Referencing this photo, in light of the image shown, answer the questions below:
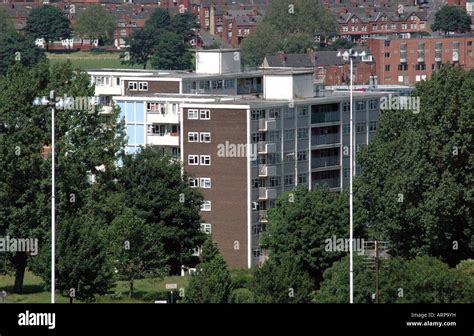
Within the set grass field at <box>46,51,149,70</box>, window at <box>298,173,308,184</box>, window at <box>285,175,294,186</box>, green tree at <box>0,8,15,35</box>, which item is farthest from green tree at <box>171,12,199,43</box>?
window at <box>285,175,294,186</box>

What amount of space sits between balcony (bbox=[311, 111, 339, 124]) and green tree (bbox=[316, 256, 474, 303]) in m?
30.0

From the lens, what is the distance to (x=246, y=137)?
6606 centimetres

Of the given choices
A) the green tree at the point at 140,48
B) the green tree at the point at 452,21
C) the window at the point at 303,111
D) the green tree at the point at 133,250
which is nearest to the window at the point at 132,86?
the window at the point at 303,111

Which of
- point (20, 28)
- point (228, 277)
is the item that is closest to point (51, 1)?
point (20, 28)

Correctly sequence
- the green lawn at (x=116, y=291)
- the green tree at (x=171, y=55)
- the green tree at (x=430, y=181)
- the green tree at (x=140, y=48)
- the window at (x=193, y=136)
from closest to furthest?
1. the green lawn at (x=116, y=291)
2. the green tree at (x=430, y=181)
3. the window at (x=193, y=136)
4. the green tree at (x=171, y=55)
5. the green tree at (x=140, y=48)

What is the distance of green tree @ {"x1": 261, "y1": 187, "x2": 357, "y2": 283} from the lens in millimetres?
53312

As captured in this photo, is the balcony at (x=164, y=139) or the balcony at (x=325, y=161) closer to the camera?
the balcony at (x=164, y=139)

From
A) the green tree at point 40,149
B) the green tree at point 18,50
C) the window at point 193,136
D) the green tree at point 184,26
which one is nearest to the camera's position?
the green tree at point 40,149

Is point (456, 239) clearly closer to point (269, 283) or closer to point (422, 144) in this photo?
point (422, 144)

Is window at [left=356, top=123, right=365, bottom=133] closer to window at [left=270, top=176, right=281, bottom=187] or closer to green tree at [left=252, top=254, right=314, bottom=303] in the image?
window at [left=270, top=176, right=281, bottom=187]

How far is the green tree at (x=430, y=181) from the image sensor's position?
2121 inches

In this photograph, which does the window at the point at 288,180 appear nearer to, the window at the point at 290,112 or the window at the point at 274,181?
the window at the point at 274,181

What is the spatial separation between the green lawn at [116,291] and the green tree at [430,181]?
653cm

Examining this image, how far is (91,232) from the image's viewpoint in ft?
153
